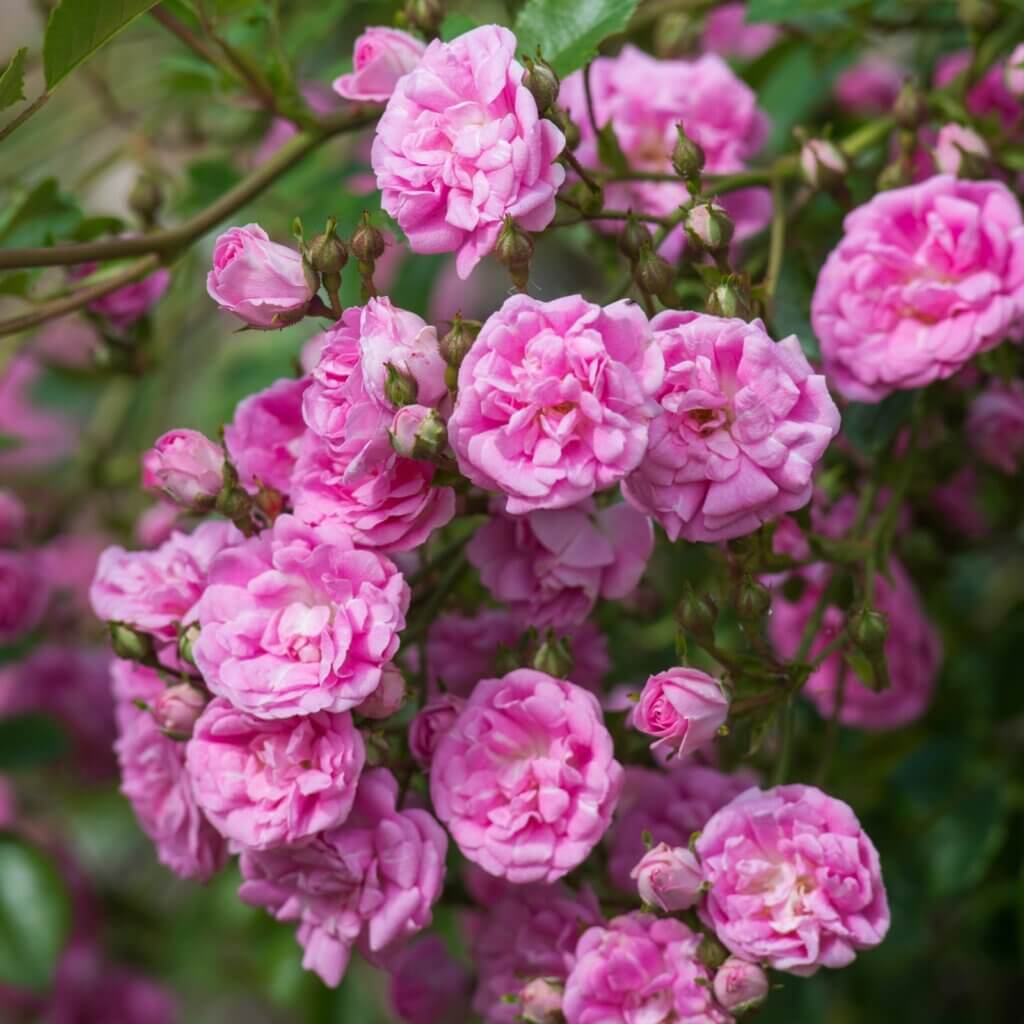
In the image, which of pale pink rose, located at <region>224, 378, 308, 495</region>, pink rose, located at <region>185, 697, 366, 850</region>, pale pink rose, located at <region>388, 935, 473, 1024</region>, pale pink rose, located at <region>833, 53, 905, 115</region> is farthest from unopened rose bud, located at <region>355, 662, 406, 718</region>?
pale pink rose, located at <region>833, 53, 905, 115</region>

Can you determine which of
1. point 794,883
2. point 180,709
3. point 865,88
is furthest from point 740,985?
point 865,88

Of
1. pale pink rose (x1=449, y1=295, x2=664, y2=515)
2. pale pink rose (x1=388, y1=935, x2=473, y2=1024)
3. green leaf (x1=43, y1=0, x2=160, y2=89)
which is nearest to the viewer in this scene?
pale pink rose (x1=449, y1=295, x2=664, y2=515)

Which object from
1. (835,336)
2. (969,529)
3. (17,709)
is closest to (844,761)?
(969,529)

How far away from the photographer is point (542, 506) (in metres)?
0.57

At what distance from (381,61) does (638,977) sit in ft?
1.44

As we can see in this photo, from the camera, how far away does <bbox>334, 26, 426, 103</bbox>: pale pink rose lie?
70 cm

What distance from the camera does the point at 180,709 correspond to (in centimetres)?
65

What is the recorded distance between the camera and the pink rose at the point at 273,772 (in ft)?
1.98

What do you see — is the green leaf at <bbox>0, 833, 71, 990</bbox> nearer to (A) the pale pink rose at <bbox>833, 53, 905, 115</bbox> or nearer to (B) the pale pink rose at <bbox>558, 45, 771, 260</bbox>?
(B) the pale pink rose at <bbox>558, 45, 771, 260</bbox>

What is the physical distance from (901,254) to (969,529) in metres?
0.30

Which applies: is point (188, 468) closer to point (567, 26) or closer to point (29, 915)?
point (567, 26)

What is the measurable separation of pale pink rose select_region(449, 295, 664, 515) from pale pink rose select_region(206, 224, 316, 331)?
0.31 feet

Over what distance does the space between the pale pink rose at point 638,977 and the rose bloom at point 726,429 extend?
0.59 ft

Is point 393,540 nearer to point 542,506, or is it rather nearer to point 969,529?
point 542,506
